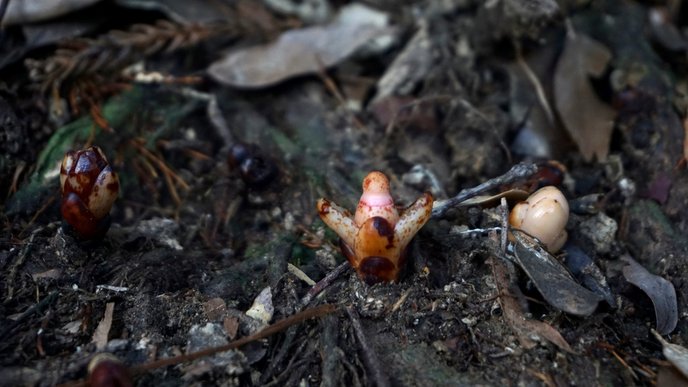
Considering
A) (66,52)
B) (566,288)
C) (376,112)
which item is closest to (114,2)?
(66,52)

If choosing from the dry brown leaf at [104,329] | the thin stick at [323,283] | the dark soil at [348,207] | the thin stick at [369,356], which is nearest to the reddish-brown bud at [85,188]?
the dark soil at [348,207]

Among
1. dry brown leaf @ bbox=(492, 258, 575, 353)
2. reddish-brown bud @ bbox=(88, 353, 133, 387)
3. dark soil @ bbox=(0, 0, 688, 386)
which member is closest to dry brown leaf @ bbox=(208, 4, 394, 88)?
dark soil @ bbox=(0, 0, 688, 386)

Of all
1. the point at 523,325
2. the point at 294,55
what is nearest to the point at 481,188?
the point at 523,325

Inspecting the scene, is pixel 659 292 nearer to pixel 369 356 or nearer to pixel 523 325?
pixel 523 325

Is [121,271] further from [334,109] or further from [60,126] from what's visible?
[334,109]

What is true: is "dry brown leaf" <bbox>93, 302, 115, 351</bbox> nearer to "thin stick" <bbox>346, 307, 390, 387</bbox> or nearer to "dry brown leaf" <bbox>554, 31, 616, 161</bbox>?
"thin stick" <bbox>346, 307, 390, 387</bbox>

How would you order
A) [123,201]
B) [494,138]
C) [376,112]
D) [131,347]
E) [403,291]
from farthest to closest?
[376,112] < [494,138] < [123,201] < [403,291] < [131,347]

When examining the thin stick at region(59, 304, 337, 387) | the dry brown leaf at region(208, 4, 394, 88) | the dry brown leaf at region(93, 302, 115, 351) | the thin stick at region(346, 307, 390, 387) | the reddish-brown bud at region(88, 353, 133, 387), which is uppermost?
the dry brown leaf at region(208, 4, 394, 88)
